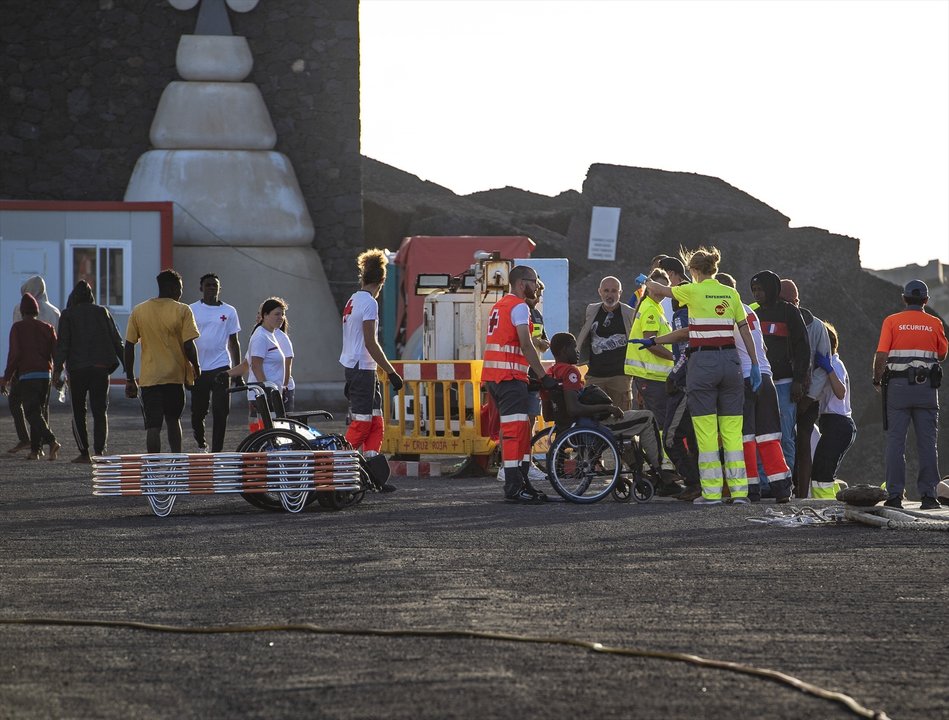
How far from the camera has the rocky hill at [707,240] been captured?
114ft

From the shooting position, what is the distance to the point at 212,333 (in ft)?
49.7

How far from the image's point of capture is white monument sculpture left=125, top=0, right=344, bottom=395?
31469mm

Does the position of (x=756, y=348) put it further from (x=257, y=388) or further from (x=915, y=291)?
(x=257, y=388)

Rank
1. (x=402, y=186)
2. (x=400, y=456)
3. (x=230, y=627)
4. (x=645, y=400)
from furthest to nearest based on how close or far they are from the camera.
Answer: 1. (x=402, y=186)
2. (x=400, y=456)
3. (x=645, y=400)
4. (x=230, y=627)

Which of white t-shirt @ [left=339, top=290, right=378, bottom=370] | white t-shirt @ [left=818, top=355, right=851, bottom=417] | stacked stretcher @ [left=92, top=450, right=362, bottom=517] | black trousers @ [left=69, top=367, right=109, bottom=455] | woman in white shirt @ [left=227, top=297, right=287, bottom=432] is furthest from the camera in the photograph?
black trousers @ [left=69, top=367, right=109, bottom=455]

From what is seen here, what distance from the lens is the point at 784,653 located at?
6406 millimetres

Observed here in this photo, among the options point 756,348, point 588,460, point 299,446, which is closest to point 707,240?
point 756,348

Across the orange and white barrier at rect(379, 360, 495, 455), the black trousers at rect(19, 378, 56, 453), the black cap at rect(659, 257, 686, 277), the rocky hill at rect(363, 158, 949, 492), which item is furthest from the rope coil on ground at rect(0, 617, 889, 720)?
the rocky hill at rect(363, 158, 949, 492)

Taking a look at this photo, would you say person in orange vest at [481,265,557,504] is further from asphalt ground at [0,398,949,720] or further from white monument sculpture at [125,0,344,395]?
white monument sculpture at [125,0,344,395]

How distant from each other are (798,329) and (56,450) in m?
7.47

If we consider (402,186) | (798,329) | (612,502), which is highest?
(402,186)

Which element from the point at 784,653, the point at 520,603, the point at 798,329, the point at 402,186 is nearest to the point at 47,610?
the point at 520,603

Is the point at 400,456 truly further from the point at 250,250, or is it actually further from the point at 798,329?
the point at 250,250

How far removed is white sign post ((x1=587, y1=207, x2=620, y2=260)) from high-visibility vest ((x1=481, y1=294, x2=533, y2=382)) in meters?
22.9
